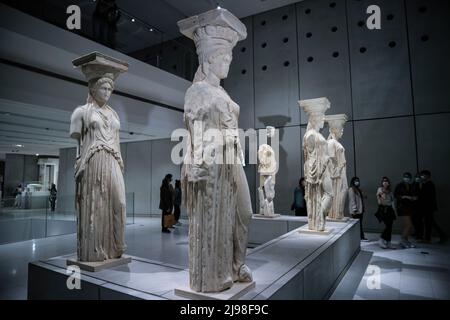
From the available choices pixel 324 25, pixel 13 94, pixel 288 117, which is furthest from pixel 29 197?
pixel 324 25

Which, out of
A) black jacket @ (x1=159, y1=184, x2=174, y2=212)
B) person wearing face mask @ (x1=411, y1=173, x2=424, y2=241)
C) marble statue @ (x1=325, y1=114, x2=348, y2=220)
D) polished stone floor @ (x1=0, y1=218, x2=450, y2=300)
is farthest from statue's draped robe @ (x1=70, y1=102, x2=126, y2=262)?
person wearing face mask @ (x1=411, y1=173, x2=424, y2=241)

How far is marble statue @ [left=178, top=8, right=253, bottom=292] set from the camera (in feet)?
7.67

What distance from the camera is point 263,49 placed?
430 inches

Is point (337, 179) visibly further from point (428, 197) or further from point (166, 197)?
point (166, 197)

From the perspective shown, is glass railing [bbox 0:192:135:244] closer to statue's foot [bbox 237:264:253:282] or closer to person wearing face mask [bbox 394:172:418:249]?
statue's foot [bbox 237:264:253:282]

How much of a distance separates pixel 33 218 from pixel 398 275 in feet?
27.9

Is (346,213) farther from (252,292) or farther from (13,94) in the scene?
(13,94)

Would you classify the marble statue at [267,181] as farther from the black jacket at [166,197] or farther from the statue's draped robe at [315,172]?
the black jacket at [166,197]

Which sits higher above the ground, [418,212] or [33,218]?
[418,212]

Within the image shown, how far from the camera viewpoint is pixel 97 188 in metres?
3.35

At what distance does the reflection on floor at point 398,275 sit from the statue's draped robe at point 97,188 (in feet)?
9.20

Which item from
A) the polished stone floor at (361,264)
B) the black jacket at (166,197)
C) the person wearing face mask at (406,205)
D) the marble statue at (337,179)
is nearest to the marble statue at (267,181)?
the marble statue at (337,179)

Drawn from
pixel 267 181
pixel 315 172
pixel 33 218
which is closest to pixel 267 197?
pixel 267 181

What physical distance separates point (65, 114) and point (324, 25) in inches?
311
